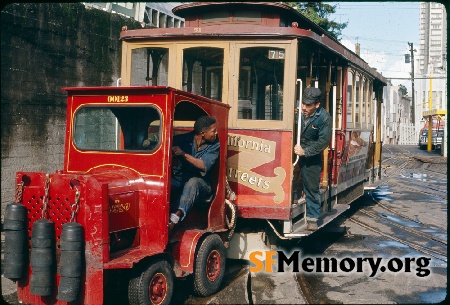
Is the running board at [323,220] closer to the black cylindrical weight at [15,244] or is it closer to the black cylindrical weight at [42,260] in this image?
the black cylindrical weight at [42,260]

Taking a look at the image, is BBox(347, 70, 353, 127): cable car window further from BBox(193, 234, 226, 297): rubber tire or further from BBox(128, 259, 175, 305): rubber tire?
BBox(128, 259, 175, 305): rubber tire

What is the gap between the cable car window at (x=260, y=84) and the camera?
6742 mm

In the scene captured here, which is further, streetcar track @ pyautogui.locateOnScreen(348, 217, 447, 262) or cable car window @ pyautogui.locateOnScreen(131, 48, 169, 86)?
streetcar track @ pyautogui.locateOnScreen(348, 217, 447, 262)

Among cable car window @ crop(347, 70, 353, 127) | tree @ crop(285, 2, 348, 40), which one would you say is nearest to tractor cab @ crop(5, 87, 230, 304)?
cable car window @ crop(347, 70, 353, 127)

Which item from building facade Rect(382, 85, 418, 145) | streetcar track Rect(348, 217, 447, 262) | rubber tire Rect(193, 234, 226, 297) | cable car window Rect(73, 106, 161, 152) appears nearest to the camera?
rubber tire Rect(193, 234, 226, 297)

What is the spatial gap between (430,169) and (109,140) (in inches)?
626

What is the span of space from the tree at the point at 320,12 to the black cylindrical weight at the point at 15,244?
734 inches

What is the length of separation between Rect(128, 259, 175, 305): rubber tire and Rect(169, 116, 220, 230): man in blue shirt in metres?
0.58

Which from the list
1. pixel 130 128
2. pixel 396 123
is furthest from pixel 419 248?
pixel 396 123

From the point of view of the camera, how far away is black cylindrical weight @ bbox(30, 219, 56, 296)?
4520mm

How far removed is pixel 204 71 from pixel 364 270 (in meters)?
3.41

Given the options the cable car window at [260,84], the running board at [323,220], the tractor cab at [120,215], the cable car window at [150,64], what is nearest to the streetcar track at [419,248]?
the running board at [323,220]

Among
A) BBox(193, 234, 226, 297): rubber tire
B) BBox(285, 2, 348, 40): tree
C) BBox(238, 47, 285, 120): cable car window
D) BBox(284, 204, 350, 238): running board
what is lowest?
BBox(193, 234, 226, 297): rubber tire

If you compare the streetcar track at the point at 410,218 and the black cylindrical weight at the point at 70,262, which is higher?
the black cylindrical weight at the point at 70,262
